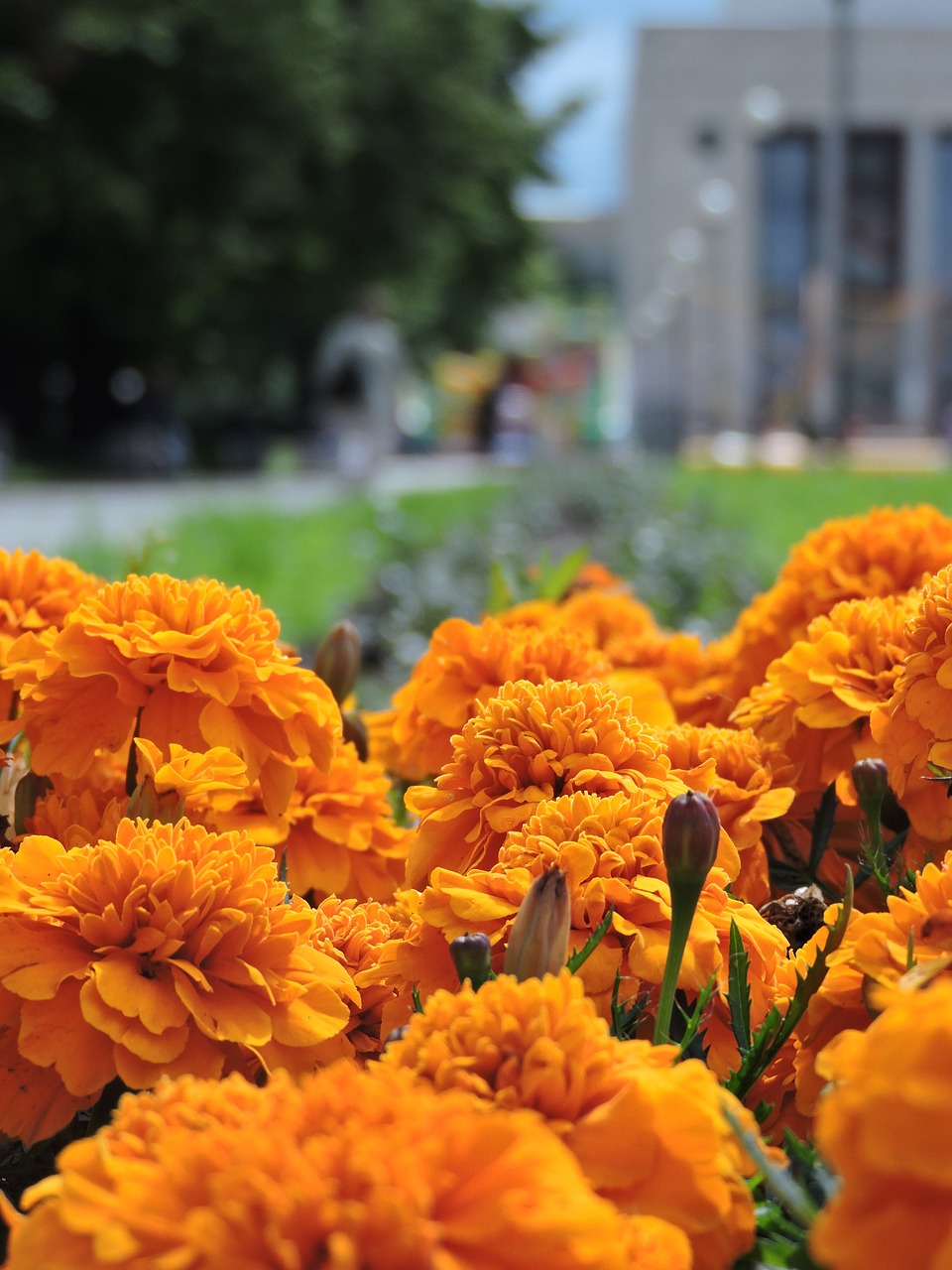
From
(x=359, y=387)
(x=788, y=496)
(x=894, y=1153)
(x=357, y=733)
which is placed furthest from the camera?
(x=359, y=387)

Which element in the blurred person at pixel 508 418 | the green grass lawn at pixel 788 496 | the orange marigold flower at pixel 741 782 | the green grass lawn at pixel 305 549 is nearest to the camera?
the orange marigold flower at pixel 741 782

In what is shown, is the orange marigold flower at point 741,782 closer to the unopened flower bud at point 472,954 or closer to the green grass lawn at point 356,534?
the unopened flower bud at point 472,954

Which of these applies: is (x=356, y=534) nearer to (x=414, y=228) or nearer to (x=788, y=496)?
(x=788, y=496)

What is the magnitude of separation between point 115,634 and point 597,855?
34 centimetres

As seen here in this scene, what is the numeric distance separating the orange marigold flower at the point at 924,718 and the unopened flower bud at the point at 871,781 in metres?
0.02

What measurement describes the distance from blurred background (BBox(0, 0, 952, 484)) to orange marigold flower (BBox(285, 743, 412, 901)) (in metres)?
14.0

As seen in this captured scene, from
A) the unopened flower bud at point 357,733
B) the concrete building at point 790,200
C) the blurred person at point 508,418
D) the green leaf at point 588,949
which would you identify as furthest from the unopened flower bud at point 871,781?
the concrete building at point 790,200

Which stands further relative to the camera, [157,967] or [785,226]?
[785,226]

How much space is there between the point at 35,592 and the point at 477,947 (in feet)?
2.08

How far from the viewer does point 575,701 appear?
97cm

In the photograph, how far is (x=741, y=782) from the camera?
108cm

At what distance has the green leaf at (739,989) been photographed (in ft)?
2.77

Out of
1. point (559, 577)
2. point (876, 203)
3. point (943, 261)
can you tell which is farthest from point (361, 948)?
point (943, 261)

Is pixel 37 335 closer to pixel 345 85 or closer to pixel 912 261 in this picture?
pixel 345 85
